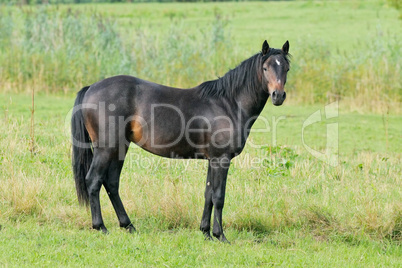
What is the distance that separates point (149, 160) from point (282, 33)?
20.4m

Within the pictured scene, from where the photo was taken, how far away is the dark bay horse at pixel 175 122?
615 cm

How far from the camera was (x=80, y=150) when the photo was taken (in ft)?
21.2

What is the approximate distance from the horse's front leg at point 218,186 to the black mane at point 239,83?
0.77m

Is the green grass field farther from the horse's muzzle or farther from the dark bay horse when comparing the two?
the horse's muzzle

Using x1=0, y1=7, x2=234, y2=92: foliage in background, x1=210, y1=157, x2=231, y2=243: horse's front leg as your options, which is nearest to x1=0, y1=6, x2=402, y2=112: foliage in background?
x1=0, y1=7, x2=234, y2=92: foliage in background

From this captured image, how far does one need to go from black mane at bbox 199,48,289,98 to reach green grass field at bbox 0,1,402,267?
1.34 meters

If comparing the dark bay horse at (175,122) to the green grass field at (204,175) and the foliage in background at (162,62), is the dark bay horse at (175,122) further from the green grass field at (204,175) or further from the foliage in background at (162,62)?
the foliage in background at (162,62)

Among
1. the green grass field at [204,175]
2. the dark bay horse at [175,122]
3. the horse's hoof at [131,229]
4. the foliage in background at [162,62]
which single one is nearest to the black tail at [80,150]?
the dark bay horse at [175,122]

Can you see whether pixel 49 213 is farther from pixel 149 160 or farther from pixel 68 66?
pixel 68 66

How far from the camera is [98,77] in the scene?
16203mm

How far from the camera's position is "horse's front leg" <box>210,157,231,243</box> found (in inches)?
241

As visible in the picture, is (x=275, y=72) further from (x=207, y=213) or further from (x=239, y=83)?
(x=207, y=213)

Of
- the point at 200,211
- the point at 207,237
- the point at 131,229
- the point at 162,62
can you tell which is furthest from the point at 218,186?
the point at 162,62

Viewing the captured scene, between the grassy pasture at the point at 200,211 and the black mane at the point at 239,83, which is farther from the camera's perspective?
the black mane at the point at 239,83
